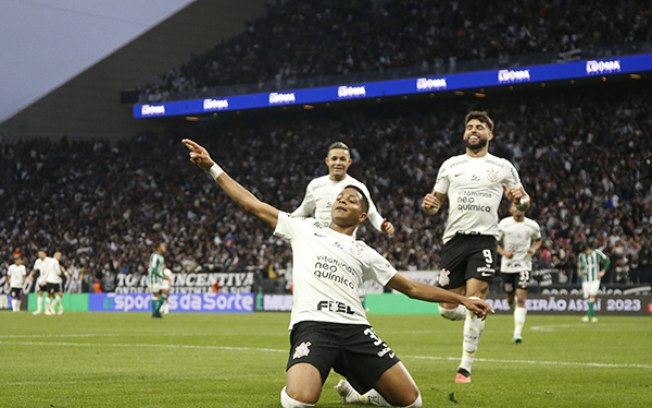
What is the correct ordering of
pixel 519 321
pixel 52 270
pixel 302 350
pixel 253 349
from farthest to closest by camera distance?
pixel 52 270 < pixel 519 321 < pixel 253 349 < pixel 302 350

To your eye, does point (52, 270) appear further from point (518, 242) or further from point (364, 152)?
point (518, 242)

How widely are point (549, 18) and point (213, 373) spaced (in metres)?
38.0

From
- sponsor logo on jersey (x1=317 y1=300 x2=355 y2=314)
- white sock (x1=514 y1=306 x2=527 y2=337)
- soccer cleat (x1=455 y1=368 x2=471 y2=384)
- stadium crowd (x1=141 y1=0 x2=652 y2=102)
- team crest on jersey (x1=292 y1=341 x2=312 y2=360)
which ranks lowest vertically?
white sock (x1=514 y1=306 x2=527 y2=337)

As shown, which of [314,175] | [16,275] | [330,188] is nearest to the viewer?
[330,188]

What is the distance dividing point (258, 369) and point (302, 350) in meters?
5.23

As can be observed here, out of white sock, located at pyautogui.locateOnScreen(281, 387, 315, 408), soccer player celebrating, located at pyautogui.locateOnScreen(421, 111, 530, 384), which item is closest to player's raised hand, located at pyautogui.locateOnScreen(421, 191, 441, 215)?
soccer player celebrating, located at pyautogui.locateOnScreen(421, 111, 530, 384)

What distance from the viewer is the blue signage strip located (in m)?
42.5

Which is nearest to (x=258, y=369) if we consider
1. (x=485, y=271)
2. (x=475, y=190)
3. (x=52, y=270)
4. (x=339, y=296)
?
(x=485, y=271)

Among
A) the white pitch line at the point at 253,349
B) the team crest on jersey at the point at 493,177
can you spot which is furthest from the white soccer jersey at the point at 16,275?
the team crest on jersey at the point at 493,177

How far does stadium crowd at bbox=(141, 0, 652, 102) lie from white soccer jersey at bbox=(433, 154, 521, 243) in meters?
31.3

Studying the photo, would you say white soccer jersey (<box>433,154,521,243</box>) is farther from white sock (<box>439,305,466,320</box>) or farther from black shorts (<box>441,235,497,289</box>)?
white sock (<box>439,305,466,320</box>)

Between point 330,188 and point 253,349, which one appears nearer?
point 330,188

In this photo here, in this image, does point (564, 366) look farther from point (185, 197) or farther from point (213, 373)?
point (185, 197)

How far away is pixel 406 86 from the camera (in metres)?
48.4
